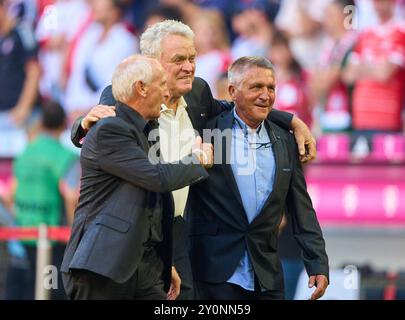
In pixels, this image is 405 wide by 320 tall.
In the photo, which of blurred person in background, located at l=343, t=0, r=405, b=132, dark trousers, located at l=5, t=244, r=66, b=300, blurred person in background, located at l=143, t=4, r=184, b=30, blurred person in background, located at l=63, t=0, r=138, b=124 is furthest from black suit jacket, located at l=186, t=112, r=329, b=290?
blurred person in background, located at l=63, t=0, r=138, b=124

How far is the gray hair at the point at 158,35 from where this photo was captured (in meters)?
5.27

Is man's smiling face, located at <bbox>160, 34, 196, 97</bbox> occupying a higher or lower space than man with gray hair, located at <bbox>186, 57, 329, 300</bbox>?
higher

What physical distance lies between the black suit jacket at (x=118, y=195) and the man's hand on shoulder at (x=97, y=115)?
0.05m

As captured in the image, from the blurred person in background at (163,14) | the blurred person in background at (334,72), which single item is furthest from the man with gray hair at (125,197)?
the blurred person in background at (163,14)

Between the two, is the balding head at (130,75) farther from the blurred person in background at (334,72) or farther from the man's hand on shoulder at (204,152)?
the blurred person in background at (334,72)

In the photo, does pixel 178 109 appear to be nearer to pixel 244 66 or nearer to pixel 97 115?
pixel 244 66

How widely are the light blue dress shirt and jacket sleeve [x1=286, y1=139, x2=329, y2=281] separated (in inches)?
5.5

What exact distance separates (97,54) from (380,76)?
8.06ft

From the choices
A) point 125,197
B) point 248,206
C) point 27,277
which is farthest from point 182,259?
point 27,277

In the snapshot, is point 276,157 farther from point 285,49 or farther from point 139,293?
point 285,49

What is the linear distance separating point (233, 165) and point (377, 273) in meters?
3.50

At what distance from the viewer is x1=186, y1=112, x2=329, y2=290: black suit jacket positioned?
205 inches

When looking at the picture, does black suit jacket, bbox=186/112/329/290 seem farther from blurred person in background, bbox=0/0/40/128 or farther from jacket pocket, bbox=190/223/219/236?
blurred person in background, bbox=0/0/40/128

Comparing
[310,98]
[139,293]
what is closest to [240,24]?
[310,98]
